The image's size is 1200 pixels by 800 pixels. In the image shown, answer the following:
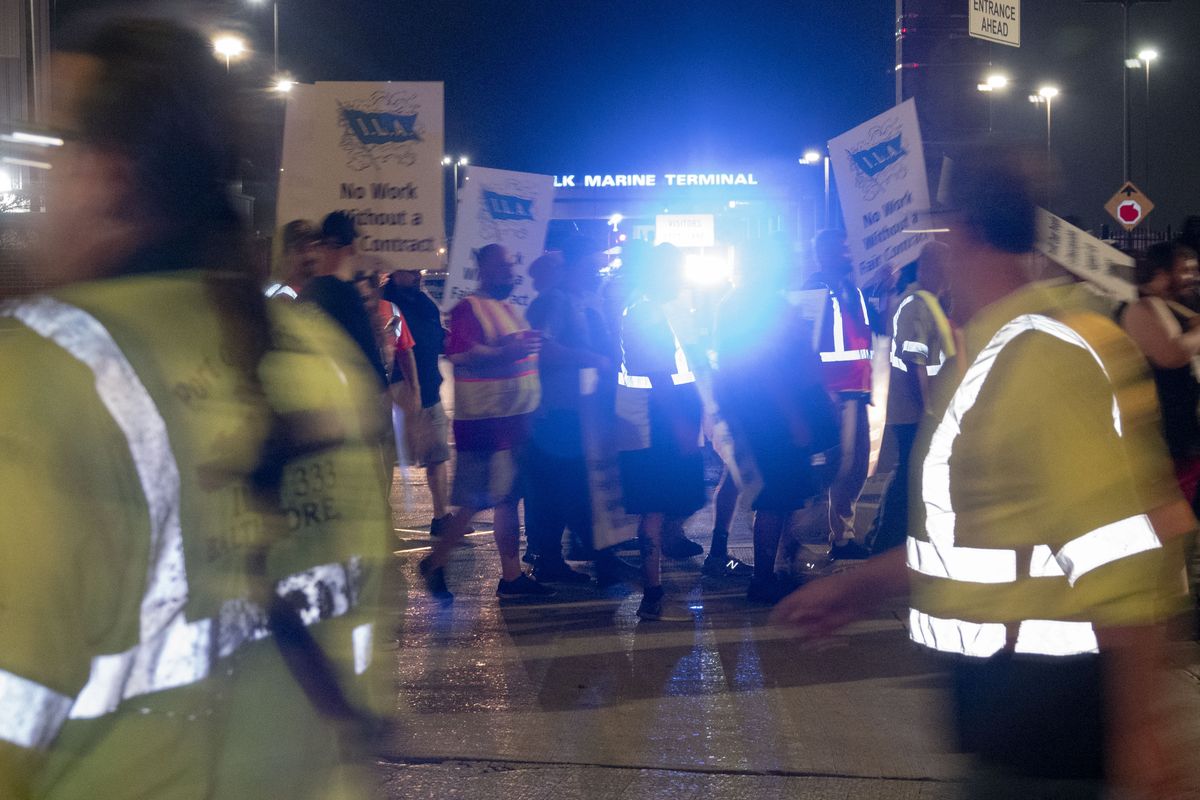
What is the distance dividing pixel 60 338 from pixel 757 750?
13.8 ft

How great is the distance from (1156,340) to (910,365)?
1929 millimetres

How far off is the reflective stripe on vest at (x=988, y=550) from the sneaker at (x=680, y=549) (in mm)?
6613

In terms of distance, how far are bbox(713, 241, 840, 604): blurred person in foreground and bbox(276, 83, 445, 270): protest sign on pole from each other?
5.71ft

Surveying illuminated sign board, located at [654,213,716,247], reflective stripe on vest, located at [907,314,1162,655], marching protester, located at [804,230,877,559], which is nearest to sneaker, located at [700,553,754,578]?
marching protester, located at [804,230,877,559]

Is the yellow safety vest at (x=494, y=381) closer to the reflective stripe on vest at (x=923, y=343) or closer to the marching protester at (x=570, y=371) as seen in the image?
the marching protester at (x=570, y=371)

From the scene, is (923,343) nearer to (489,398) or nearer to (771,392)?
(771,392)

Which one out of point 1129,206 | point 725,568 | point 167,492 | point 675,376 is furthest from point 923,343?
point 1129,206

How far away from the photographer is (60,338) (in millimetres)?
1464

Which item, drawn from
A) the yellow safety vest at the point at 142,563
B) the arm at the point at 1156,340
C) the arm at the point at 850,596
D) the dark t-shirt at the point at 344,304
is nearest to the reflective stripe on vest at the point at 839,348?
the arm at the point at 1156,340

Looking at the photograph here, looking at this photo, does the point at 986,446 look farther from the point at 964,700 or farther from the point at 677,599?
the point at 677,599

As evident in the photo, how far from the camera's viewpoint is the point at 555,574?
327 inches

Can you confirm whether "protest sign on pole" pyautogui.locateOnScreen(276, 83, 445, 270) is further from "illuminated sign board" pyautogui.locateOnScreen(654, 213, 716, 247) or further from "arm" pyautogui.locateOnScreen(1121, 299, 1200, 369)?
"illuminated sign board" pyautogui.locateOnScreen(654, 213, 716, 247)

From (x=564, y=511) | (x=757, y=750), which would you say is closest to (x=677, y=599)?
(x=564, y=511)

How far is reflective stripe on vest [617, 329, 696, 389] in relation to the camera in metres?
7.74
